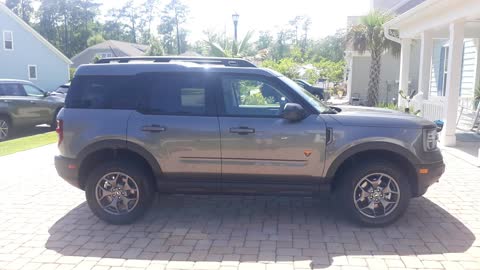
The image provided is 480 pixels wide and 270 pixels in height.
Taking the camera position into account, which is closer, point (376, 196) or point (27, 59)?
point (376, 196)

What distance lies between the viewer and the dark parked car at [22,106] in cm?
1255

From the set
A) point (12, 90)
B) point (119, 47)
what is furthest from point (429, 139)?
point (119, 47)

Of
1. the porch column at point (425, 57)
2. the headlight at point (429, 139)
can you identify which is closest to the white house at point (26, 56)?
the porch column at point (425, 57)

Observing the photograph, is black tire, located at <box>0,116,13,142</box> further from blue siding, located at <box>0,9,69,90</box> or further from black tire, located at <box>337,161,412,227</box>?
blue siding, located at <box>0,9,69,90</box>

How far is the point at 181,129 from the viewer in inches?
189

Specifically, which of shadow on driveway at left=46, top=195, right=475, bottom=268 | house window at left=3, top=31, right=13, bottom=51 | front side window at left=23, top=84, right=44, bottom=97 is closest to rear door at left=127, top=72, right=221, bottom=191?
shadow on driveway at left=46, top=195, right=475, bottom=268

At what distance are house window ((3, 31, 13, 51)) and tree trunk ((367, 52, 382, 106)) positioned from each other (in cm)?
2754

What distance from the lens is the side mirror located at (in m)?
4.56

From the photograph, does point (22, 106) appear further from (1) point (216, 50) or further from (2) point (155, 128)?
(2) point (155, 128)

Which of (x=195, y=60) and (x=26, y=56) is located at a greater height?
(x=26, y=56)

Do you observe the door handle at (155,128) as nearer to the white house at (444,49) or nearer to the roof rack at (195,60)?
the roof rack at (195,60)

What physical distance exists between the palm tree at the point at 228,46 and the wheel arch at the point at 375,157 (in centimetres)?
1334

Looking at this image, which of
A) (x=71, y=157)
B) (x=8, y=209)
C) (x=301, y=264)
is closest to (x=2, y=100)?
(x=8, y=209)

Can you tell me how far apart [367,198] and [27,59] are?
34988mm
